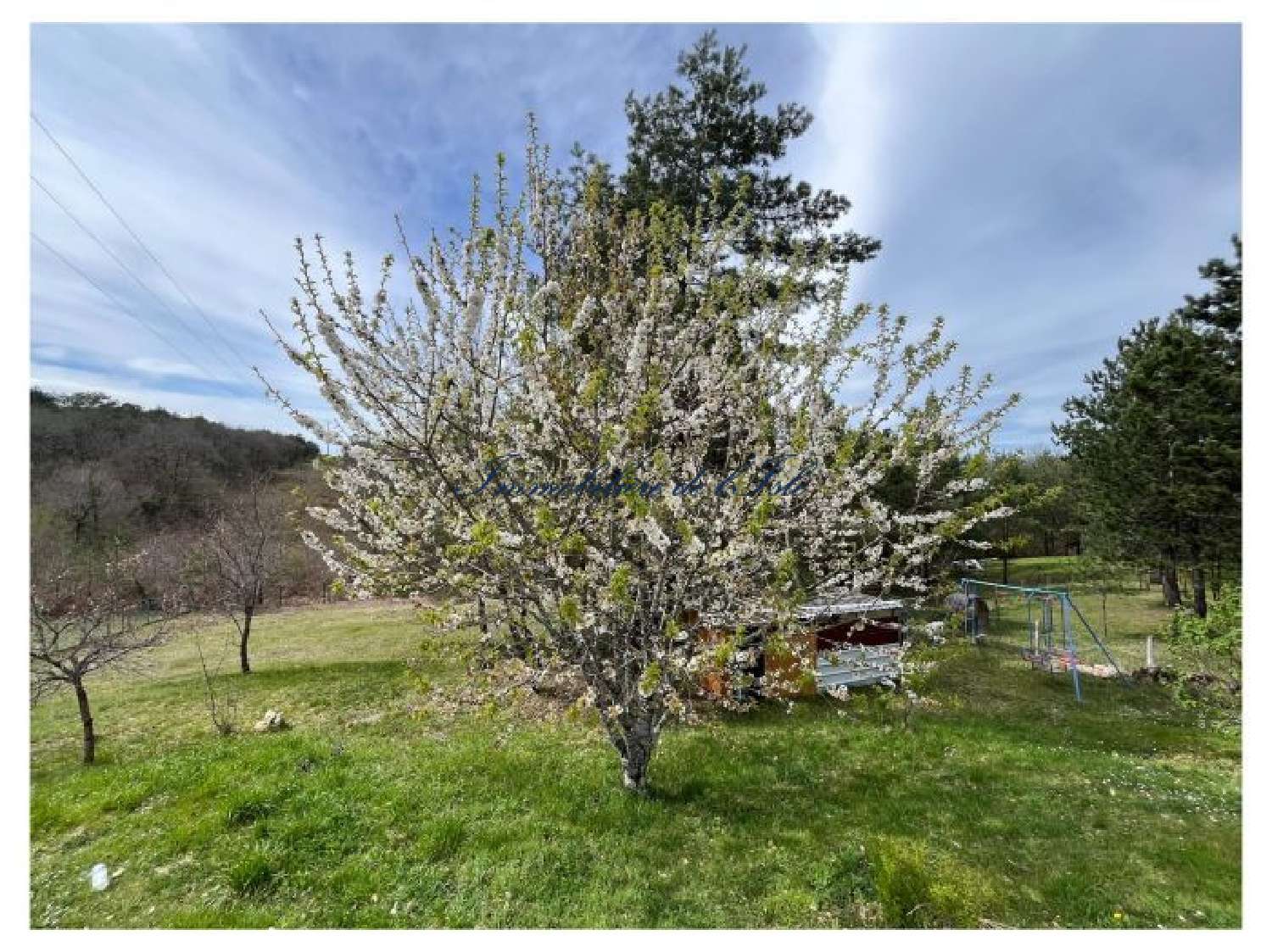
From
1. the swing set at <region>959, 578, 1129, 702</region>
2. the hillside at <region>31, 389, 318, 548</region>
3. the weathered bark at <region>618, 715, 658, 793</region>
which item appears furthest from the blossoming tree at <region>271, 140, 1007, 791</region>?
the hillside at <region>31, 389, 318, 548</region>

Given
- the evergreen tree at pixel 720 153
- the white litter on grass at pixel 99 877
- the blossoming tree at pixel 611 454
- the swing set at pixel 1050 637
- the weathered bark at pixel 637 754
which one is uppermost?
the evergreen tree at pixel 720 153

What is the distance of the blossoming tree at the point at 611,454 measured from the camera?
334cm

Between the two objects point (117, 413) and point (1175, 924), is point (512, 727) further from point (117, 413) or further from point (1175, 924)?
point (117, 413)

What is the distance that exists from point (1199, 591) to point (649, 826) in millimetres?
16207

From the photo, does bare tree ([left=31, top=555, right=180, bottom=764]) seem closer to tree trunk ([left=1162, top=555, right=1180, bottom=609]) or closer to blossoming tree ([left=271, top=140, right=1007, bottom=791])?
blossoming tree ([left=271, top=140, right=1007, bottom=791])

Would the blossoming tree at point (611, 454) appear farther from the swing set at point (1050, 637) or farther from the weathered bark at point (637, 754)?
the swing set at point (1050, 637)

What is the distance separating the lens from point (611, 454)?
11.1 ft

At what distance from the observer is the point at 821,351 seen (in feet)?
14.1

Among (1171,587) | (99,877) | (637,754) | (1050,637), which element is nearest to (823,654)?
(637,754)

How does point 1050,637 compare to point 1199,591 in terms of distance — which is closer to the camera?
point 1050,637

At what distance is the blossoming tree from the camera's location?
3336 mm

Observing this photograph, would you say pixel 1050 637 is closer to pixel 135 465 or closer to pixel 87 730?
pixel 87 730

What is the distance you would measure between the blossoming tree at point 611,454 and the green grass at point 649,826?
98 centimetres

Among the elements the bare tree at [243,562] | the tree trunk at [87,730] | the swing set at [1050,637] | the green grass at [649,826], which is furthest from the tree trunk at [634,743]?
the bare tree at [243,562]
